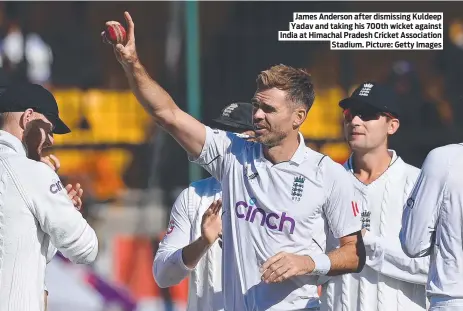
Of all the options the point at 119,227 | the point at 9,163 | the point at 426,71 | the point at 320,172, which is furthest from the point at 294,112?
the point at 426,71

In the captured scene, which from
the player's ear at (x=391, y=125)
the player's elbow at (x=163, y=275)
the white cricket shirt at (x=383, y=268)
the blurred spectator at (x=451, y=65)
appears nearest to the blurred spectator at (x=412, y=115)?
the blurred spectator at (x=451, y=65)

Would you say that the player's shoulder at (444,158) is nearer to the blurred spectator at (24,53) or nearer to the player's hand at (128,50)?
the player's hand at (128,50)

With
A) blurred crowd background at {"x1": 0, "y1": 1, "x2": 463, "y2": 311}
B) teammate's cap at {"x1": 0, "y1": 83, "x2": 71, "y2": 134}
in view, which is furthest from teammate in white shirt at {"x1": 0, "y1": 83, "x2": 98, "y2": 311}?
blurred crowd background at {"x1": 0, "y1": 1, "x2": 463, "y2": 311}

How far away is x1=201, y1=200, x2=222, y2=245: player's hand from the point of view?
4.73m

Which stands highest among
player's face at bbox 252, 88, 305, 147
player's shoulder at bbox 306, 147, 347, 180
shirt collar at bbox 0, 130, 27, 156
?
player's face at bbox 252, 88, 305, 147

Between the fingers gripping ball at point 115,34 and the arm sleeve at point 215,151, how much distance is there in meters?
0.61

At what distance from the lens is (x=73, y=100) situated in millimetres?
10859

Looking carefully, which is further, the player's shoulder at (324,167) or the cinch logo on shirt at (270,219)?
the player's shoulder at (324,167)

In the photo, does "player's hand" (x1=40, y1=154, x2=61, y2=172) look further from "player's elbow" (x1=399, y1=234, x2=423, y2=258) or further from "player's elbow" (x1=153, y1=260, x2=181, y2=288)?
"player's elbow" (x1=399, y1=234, x2=423, y2=258)

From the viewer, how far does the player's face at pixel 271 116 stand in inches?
186

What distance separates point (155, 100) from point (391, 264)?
5.82ft

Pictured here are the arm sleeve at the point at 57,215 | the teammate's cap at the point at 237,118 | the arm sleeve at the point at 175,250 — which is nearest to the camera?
the arm sleeve at the point at 57,215

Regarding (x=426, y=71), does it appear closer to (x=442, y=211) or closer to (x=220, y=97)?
(x=220, y=97)

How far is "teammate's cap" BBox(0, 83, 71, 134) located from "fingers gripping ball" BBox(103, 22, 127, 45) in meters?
0.50
